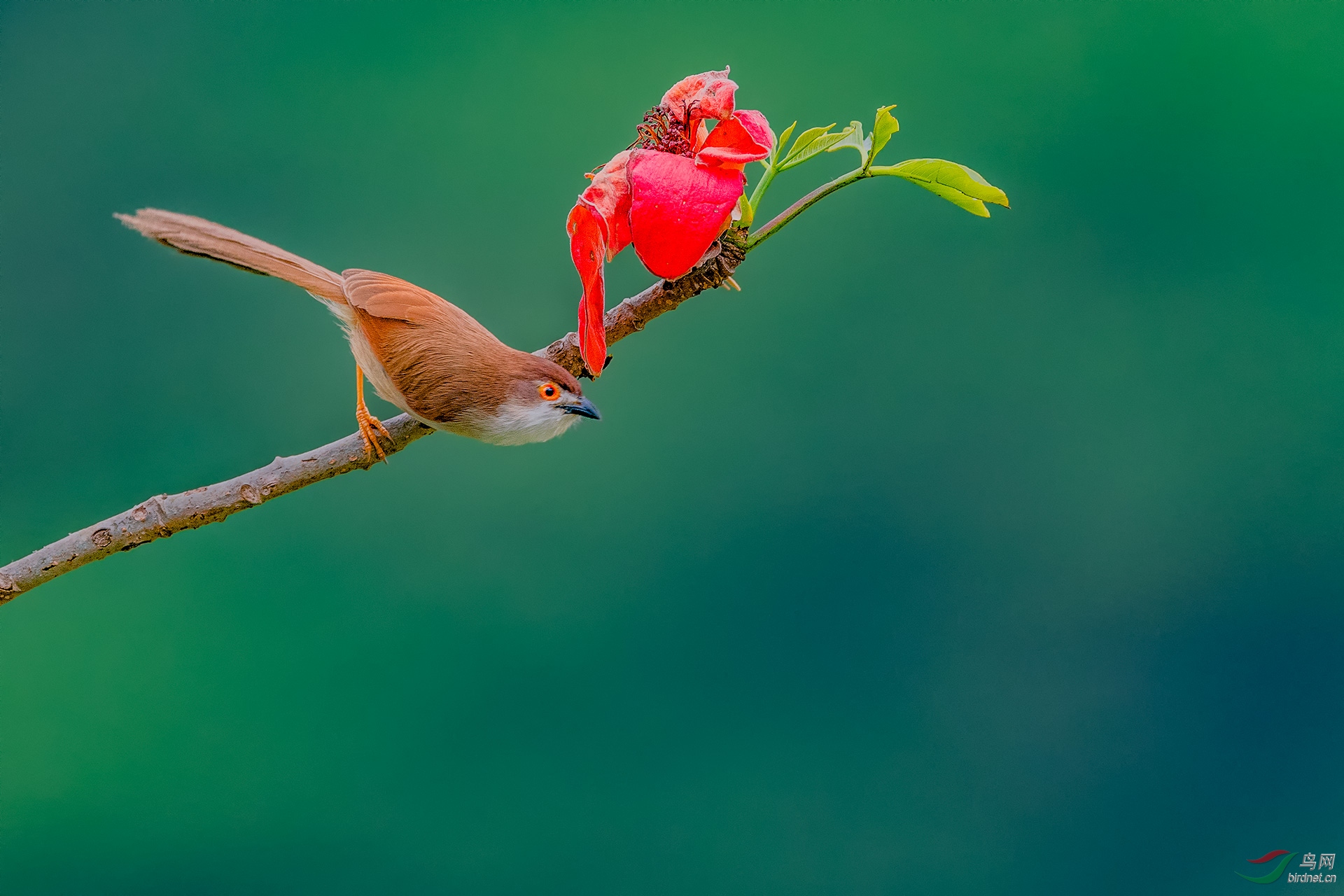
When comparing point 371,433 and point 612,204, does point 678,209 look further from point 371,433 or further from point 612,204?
point 371,433

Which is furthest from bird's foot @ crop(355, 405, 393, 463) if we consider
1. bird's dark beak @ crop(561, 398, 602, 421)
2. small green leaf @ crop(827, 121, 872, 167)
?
small green leaf @ crop(827, 121, 872, 167)

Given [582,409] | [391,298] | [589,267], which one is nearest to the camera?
[589,267]

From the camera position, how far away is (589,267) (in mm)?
478

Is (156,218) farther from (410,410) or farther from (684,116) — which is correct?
→ (684,116)

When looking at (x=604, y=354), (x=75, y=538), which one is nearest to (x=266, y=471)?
(x=75, y=538)

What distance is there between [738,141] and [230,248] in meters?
0.40

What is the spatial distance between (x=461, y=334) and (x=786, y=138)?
1.04 ft

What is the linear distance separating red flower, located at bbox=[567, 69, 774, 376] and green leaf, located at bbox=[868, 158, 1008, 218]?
0.28 feet

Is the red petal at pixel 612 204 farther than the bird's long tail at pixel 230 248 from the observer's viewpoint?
No

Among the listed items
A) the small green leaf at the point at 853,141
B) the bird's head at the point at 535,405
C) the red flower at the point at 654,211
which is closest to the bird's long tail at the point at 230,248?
the bird's head at the point at 535,405

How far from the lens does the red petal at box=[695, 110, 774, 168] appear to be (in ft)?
1.61

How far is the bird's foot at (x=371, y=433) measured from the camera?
0.67 metres

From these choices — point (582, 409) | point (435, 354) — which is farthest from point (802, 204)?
point (435, 354)

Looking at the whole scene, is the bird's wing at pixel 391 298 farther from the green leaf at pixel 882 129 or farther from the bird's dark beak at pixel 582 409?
the green leaf at pixel 882 129
